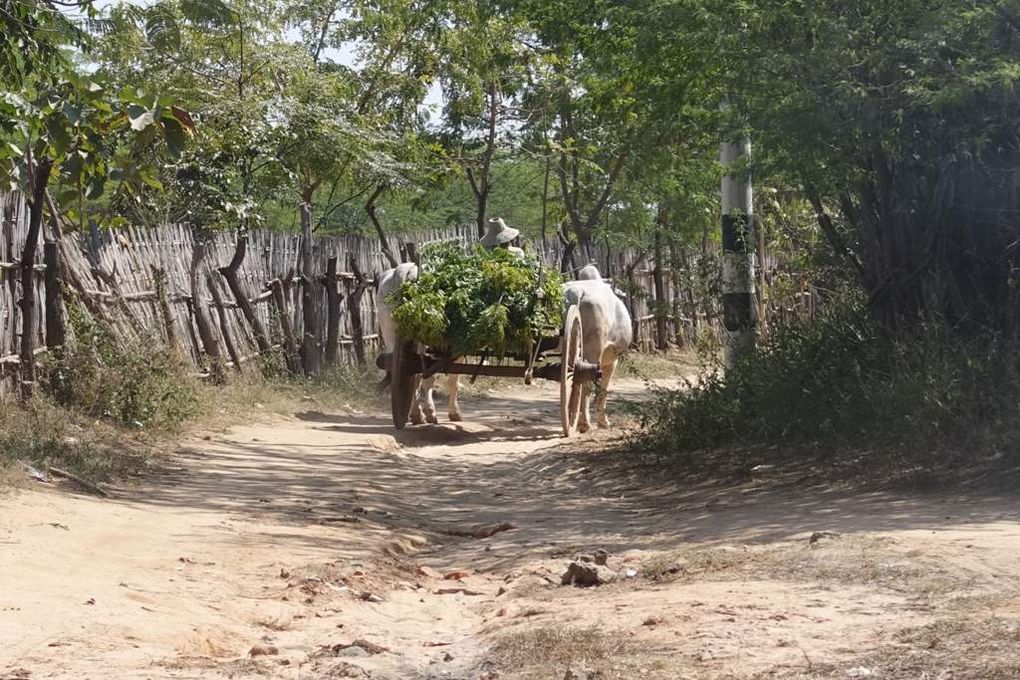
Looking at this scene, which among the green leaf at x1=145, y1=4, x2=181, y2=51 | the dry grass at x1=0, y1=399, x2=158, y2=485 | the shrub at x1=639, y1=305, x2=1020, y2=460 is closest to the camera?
the shrub at x1=639, y1=305, x2=1020, y2=460

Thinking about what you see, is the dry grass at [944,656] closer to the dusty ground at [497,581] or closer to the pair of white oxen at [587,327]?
the dusty ground at [497,581]

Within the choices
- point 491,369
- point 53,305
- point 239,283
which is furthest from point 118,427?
point 239,283

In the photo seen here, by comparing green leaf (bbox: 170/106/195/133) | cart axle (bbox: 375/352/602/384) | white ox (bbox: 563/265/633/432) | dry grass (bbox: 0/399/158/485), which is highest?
green leaf (bbox: 170/106/195/133)

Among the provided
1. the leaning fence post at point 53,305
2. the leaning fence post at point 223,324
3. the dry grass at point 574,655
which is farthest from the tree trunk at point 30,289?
the dry grass at point 574,655

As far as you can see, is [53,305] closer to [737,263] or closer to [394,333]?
[394,333]

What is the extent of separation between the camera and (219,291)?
15391 millimetres

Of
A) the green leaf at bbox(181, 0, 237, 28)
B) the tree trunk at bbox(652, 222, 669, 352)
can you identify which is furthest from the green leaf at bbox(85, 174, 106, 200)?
the tree trunk at bbox(652, 222, 669, 352)

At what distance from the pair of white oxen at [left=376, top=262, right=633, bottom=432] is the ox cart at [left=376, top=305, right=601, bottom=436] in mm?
→ 255

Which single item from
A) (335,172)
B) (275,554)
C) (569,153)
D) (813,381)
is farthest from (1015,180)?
(569,153)

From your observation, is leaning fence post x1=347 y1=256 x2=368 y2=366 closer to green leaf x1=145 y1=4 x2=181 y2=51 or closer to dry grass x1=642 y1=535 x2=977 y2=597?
green leaf x1=145 y1=4 x2=181 y2=51

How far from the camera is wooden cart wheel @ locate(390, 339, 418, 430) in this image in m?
13.2

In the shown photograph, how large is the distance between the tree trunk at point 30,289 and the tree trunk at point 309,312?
569cm

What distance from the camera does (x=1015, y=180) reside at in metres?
9.66

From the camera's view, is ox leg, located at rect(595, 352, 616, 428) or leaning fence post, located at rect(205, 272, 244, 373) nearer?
ox leg, located at rect(595, 352, 616, 428)
